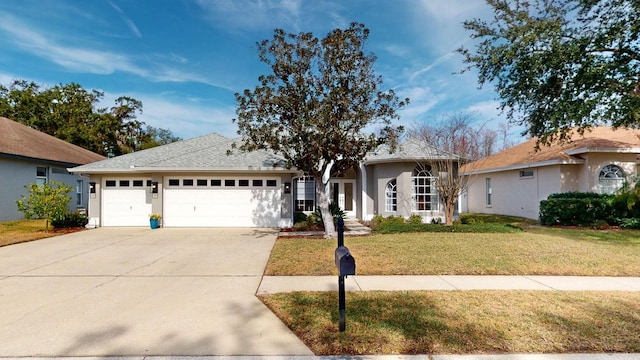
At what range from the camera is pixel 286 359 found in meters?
3.29

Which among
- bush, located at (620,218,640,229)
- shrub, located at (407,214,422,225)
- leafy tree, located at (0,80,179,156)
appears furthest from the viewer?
leafy tree, located at (0,80,179,156)

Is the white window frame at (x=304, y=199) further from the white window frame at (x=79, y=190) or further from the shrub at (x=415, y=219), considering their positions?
the white window frame at (x=79, y=190)

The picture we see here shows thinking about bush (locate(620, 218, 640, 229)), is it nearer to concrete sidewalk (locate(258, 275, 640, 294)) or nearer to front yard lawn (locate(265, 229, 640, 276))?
front yard lawn (locate(265, 229, 640, 276))

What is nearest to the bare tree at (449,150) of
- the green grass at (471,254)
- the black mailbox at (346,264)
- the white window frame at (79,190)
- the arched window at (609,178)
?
the green grass at (471,254)

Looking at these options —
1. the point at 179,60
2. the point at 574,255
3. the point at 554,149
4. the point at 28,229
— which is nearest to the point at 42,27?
the point at 179,60

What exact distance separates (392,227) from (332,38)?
7006 mm

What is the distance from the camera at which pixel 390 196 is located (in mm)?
15297

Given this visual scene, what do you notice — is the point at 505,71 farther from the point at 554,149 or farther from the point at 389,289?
the point at 389,289

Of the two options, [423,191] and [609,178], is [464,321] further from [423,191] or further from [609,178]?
Result: [609,178]

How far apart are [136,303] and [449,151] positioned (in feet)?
43.2

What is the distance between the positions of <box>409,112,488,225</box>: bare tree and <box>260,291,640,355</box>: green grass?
27.7 feet

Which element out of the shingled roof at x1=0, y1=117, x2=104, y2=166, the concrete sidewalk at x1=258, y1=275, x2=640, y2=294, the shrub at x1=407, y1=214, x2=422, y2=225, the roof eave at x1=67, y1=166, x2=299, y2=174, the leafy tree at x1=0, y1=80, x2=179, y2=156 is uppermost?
the leafy tree at x1=0, y1=80, x2=179, y2=156

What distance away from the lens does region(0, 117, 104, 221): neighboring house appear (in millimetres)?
15827

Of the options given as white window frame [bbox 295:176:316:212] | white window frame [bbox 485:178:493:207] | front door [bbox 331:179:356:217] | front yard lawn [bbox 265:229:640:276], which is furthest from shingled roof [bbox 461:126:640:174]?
white window frame [bbox 295:176:316:212]
